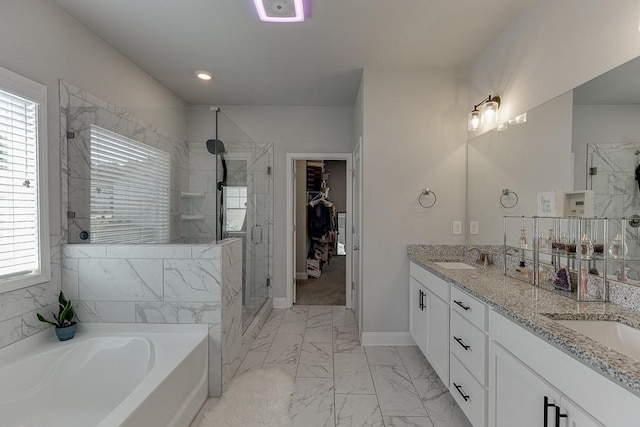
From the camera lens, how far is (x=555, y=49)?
1.83 meters

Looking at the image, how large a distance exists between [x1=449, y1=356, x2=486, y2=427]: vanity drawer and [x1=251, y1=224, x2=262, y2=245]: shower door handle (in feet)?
7.97

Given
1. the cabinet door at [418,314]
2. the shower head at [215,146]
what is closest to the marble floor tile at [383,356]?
the cabinet door at [418,314]

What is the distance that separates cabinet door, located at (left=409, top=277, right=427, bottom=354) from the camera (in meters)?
2.46

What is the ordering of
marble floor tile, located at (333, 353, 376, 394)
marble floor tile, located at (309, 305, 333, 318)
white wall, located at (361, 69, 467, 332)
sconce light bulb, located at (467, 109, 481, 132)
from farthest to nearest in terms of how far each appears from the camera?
1. marble floor tile, located at (309, 305, 333, 318)
2. white wall, located at (361, 69, 467, 332)
3. sconce light bulb, located at (467, 109, 481, 132)
4. marble floor tile, located at (333, 353, 376, 394)

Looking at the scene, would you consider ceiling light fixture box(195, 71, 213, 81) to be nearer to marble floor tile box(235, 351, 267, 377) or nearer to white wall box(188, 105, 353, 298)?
white wall box(188, 105, 353, 298)

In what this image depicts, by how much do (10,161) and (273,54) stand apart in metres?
1.99

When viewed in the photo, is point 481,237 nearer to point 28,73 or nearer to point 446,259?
point 446,259

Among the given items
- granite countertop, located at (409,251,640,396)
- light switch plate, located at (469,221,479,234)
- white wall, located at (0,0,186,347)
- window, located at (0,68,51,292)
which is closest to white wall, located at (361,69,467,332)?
light switch plate, located at (469,221,479,234)

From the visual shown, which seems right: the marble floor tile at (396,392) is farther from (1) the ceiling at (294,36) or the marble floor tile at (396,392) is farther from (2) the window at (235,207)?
(1) the ceiling at (294,36)

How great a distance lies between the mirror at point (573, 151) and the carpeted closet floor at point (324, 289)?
2.44 meters

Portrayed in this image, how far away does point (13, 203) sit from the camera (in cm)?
175

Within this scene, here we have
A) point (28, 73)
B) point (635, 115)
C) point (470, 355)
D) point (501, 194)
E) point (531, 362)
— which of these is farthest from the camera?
point (501, 194)

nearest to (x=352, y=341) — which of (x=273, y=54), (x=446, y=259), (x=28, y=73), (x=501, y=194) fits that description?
(x=446, y=259)

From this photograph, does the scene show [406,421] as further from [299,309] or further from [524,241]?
[299,309]
